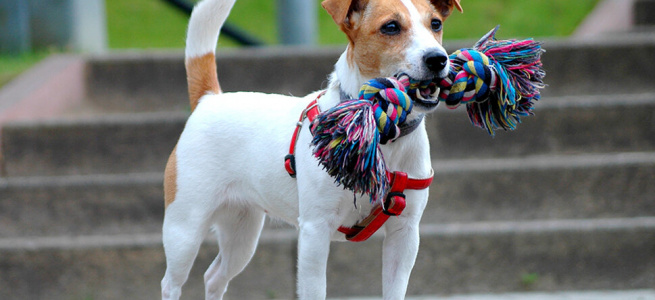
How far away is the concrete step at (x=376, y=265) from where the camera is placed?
4.91m

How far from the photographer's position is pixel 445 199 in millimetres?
5328

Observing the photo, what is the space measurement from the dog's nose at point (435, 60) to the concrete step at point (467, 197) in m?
2.65

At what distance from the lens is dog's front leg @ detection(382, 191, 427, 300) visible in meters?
3.01

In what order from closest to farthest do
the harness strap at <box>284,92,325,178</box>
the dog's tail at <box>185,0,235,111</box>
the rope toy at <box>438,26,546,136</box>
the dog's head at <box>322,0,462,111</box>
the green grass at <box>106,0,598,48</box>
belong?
the dog's head at <box>322,0,462,111</box> < the rope toy at <box>438,26,546,136</box> < the harness strap at <box>284,92,325,178</box> < the dog's tail at <box>185,0,235,111</box> < the green grass at <box>106,0,598,48</box>

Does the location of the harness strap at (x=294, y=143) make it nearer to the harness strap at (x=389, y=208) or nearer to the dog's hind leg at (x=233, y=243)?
the harness strap at (x=389, y=208)

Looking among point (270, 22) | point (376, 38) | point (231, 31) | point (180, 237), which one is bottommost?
point (270, 22)

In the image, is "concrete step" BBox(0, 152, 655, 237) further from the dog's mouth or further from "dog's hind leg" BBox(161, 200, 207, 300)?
the dog's mouth

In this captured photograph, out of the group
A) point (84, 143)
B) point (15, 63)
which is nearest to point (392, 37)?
point (84, 143)

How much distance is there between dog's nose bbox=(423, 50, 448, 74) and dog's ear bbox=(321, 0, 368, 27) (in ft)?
1.29

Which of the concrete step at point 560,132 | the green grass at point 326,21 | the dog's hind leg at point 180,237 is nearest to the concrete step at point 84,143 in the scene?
the concrete step at point 560,132

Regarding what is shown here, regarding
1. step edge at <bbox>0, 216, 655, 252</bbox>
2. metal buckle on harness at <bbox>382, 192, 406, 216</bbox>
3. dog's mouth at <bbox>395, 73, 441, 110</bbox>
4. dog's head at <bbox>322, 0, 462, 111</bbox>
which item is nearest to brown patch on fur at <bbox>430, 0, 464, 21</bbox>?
dog's head at <bbox>322, 0, 462, 111</bbox>

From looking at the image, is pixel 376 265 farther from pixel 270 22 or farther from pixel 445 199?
pixel 270 22

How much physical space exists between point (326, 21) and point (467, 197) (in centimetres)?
577

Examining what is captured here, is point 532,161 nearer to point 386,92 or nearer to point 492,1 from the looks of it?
point 386,92
